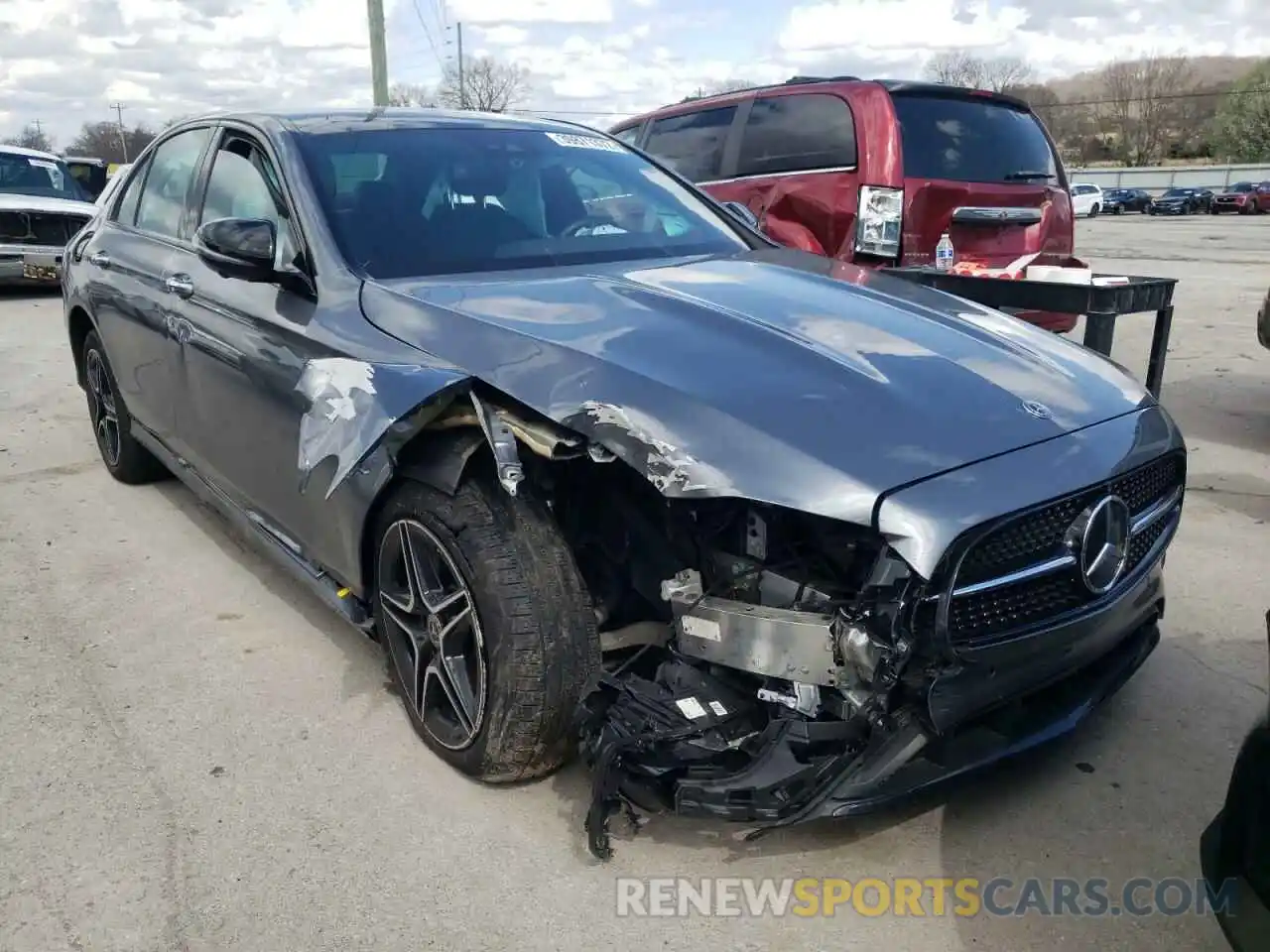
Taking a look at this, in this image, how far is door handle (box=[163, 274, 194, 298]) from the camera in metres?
3.74

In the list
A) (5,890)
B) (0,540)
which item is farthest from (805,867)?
(0,540)

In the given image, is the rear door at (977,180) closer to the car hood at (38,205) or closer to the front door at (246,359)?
the front door at (246,359)

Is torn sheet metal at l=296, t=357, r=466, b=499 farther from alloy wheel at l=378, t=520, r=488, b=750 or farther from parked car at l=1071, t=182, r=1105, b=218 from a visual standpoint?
parked car at l=1071, t=182, r=1105, b=218

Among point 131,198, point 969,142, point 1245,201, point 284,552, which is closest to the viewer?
point 284,552

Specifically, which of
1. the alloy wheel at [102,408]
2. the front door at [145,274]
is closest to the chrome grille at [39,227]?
the alloy wheel at [102,408]

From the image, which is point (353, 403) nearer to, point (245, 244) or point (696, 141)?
point (245, 244)

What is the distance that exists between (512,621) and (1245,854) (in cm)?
147

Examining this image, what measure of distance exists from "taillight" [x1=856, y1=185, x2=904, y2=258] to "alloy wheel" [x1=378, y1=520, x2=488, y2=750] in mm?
3965

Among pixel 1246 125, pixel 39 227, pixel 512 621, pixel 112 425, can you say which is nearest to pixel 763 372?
pixel 512 621

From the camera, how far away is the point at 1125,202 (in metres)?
46.5

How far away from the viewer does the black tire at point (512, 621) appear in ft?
7.96

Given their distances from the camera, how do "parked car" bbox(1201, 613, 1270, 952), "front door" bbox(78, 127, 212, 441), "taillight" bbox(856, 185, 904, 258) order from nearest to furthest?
"parked car" bbox(1201, 613, 1270, 952), "front door" bbox(78, 127, 212, 441), "taillight" bbox(856, 185, 904, 258)

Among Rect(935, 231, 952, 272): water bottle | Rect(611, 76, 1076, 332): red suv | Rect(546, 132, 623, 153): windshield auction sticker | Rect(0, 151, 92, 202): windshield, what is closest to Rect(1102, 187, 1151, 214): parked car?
Rect(0, 151, 92, 202): windshield

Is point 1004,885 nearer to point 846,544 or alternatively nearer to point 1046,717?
point 1046,717
